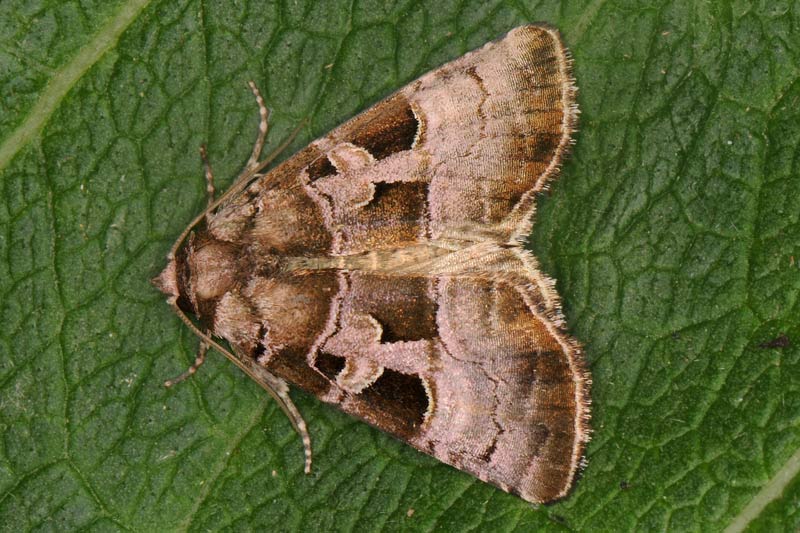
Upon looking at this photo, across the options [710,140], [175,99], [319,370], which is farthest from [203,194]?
[710,140]

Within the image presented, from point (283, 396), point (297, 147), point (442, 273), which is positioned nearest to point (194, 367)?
point (283, 396)

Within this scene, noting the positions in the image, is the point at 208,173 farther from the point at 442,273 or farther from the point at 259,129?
the point at 442,273

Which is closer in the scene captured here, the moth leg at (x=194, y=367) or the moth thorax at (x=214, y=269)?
the moth thorax at (x=214, y=269)

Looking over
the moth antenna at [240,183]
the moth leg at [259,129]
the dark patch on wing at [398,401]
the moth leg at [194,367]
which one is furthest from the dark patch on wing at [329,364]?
the moth leg at [259,129]

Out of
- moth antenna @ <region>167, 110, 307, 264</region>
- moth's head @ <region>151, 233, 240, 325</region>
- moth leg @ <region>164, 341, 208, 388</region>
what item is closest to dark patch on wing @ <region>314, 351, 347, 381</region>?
moth's head @ <region>151, 233, 240, 325</region>

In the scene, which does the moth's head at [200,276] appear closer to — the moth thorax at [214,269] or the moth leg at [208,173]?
the moth thorax at [214,269]

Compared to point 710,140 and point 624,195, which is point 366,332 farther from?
point 710,140
